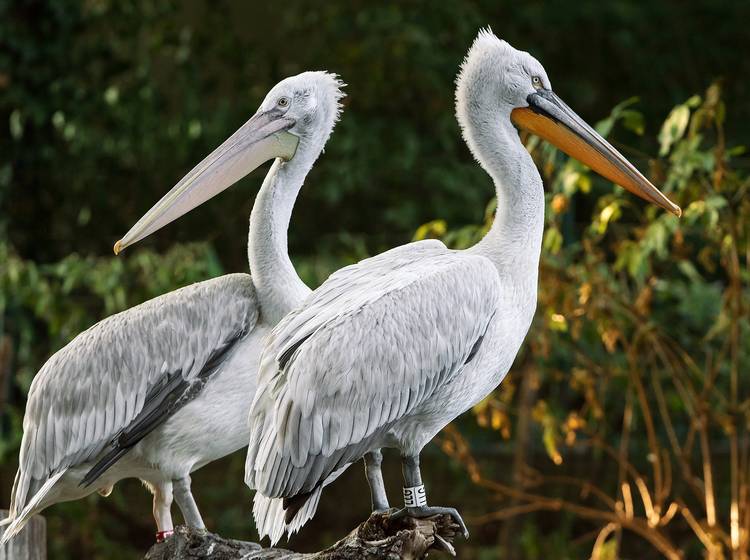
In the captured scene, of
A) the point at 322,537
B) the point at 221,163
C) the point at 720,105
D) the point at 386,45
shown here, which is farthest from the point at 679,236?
the point at 386,45

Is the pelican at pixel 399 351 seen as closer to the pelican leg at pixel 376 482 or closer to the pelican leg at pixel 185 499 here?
the pelican leg at pixel 376 482

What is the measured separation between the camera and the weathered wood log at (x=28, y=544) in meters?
3.05

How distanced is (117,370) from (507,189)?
1.16 metres

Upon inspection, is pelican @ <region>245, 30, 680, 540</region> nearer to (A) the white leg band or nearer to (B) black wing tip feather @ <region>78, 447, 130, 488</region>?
(A) the white leg band

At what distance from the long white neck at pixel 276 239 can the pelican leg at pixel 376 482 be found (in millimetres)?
576

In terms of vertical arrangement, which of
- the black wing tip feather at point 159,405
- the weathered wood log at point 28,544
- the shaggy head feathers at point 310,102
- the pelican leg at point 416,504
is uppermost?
the shaggy head feathers at point 310,102

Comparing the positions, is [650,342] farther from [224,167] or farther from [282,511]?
[282,511]

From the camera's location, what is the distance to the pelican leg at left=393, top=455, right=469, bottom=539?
2482mm

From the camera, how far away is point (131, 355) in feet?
10.7

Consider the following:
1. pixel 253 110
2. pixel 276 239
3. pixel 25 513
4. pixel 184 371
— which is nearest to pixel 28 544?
pixel 25 513

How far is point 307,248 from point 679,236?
12.3 feet

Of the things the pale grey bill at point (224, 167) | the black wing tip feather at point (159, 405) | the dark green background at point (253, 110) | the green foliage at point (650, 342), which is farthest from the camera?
the dark green background at point (253, 110)

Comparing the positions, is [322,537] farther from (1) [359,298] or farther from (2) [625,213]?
(1) [359,298]

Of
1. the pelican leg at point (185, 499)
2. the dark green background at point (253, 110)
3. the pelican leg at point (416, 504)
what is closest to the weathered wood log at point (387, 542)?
the pelican leg at point (416, 504)
